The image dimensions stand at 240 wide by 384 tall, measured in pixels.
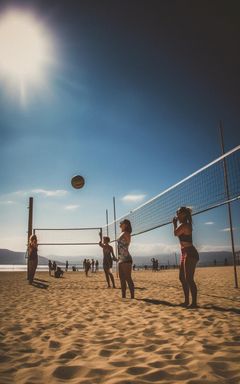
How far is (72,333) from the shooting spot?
12.0 feet

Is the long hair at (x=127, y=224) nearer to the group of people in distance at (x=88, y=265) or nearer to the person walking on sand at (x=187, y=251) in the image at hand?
the person walking on sand at (x=187, y=251)

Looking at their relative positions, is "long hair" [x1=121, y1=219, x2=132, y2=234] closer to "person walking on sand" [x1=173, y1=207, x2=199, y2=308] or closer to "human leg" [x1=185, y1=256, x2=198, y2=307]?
"person walking on sand" [x1=173, y1=207, x2=199, y2=308]

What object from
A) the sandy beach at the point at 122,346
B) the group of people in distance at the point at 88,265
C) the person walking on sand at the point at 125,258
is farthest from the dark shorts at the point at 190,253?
the group of people in distance at the point at 88,265

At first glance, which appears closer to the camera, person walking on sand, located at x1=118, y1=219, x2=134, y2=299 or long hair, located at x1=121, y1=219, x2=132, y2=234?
person walking on sand, located at x1=118, y1=219, x2=134, y2=299

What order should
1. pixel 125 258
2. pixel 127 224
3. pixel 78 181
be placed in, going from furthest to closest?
pixel 78 181
pixel 127 224
pixel 125 258

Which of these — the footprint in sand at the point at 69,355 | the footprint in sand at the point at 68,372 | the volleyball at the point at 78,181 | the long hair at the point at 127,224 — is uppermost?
the volleyball at the point at 78,181

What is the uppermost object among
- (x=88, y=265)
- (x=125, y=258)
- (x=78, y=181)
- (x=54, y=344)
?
(x=78, y=181)

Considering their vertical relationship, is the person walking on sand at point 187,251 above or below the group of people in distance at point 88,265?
above

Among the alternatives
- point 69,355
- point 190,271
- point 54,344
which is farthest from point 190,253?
point 69,355

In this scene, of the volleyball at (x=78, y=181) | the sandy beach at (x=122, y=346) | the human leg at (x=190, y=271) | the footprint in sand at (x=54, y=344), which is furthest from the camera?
the volleyball at (x=78, y=181)

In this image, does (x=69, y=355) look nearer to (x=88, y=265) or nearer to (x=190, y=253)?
(x=190, y=253)

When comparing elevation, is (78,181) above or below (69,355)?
above

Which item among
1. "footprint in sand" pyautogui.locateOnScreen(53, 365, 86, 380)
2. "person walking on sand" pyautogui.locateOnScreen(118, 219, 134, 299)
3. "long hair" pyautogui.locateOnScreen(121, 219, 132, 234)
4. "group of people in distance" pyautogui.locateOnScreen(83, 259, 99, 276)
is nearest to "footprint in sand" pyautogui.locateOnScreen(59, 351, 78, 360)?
"footprint in sand" pyautogui.locateOnScreen(53, 365, 86, 380)

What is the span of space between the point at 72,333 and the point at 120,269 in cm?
310
